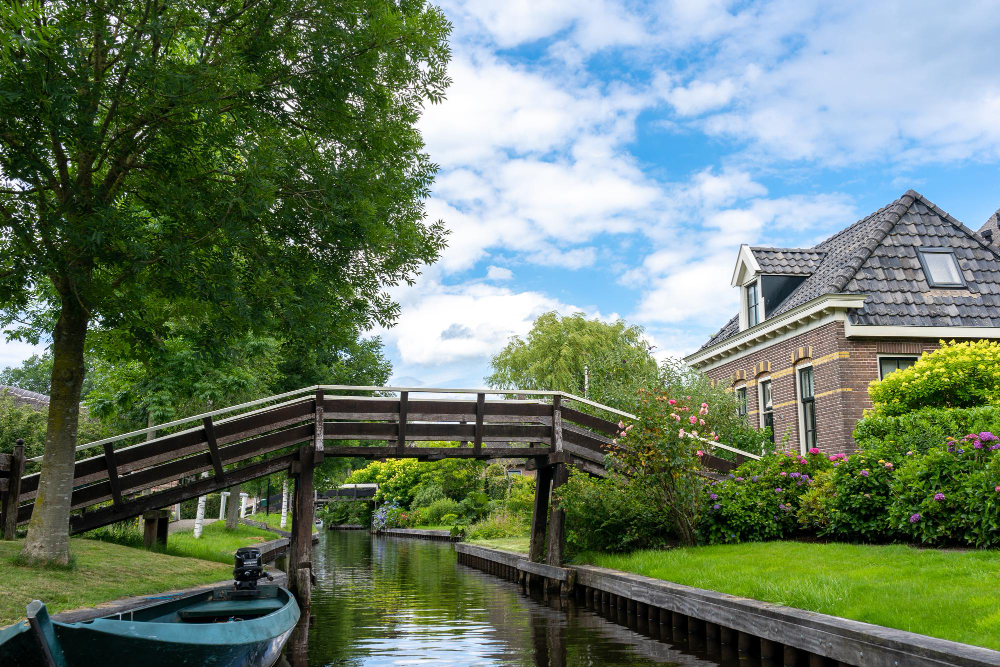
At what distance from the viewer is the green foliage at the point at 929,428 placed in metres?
12.1

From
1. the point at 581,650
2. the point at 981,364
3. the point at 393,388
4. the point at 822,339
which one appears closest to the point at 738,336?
the point at 822,339

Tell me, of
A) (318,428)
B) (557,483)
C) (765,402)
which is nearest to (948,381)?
(765,402)

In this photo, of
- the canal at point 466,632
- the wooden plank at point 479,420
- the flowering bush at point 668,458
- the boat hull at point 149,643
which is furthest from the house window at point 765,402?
the boat hull at point 149,643

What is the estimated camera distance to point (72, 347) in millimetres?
11828

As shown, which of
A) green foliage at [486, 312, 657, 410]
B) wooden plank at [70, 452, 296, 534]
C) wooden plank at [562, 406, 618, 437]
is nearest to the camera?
wooden plank at [70, 452, 296, 534]

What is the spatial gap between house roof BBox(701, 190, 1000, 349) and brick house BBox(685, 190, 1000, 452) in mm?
31

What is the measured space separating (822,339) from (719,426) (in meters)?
3.47

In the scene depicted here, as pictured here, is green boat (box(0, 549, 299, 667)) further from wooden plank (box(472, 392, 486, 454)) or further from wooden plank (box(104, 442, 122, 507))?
wooden plank (box(472, 392, 486, 454))

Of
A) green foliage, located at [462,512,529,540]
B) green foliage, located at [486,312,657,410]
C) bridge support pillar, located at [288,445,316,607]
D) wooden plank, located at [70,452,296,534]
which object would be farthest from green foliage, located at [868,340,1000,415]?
green foliage, located at [486,312,657,410]

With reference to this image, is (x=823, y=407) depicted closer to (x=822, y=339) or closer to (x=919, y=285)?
(x=822, y=339)

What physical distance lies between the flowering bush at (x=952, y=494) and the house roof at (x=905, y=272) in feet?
28.9

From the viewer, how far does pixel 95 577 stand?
11.3 metres

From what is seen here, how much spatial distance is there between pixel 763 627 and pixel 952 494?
3.78 m

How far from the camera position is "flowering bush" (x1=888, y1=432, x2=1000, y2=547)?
10.0 metres
